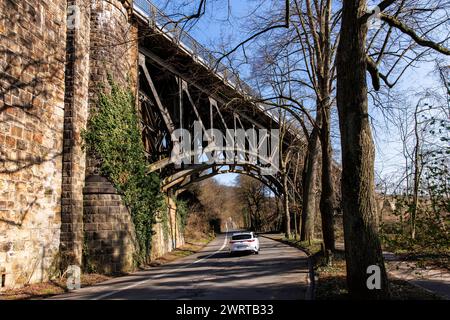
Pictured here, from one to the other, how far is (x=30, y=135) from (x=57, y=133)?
5.14 feet

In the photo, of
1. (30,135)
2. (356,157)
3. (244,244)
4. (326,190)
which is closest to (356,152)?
(356,157)

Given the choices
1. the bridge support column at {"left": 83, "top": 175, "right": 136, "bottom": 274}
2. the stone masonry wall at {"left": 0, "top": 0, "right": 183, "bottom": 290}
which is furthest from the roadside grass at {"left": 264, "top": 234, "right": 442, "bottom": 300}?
the bridge support column at {"left": 83, "top": 175, "right": 136, "bottom": 274}

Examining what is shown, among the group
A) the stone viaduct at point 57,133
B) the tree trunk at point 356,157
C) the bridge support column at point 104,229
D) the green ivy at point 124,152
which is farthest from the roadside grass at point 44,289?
the tree trunk at point 356,157

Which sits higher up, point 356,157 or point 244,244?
point 356,157

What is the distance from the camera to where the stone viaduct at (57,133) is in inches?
397

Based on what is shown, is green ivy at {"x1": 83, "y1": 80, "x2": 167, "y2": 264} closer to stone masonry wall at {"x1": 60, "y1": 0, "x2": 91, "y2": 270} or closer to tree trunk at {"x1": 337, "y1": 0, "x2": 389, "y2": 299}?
stone masonry wall at {"x1": 60, "y1": 0, "x2": 91, "y2": 270}

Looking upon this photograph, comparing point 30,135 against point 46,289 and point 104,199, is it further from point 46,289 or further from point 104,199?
point 46,289

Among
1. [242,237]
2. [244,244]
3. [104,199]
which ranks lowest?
[244,244]

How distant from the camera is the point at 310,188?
2127 cm

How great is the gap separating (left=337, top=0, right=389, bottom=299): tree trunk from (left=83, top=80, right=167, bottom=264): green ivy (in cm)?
961

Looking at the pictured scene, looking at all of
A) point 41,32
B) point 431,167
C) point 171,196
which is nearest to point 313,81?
point 431,167

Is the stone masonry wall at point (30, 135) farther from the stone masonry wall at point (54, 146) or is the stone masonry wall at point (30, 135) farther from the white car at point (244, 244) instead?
the white car at point (244, 244)

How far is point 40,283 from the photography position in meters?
10.9

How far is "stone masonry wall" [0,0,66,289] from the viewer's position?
9.91 meters
